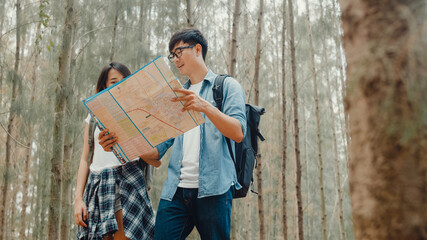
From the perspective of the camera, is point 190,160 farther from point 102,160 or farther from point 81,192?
point 81,192

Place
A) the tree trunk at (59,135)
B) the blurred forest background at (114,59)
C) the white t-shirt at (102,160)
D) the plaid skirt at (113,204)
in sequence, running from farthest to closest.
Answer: the blurred forest background at (114,59) < the tree trunk at (59,135) < the white t-shirt at (102,160) < the plaid skirt at (113,204)

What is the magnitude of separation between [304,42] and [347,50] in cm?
1034

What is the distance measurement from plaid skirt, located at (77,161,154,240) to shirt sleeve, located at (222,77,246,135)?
628 mm

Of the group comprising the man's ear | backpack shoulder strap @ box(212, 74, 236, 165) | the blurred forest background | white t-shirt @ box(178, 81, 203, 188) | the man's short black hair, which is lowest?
white t-shirt @ box(178, 81, 203, 188)

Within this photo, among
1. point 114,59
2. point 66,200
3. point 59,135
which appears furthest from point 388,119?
point 114,59

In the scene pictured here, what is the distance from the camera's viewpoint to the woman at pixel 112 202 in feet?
5.98

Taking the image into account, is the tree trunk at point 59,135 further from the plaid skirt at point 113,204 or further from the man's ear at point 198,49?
the man's ear at point 198,49

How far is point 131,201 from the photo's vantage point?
1884 mm

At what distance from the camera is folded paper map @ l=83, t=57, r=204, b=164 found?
1.49 meters

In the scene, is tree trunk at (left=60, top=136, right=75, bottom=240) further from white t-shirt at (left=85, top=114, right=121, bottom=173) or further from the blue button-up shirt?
the blue button-up shirt

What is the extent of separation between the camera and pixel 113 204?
6.04 ft

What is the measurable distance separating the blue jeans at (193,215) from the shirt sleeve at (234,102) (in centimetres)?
32

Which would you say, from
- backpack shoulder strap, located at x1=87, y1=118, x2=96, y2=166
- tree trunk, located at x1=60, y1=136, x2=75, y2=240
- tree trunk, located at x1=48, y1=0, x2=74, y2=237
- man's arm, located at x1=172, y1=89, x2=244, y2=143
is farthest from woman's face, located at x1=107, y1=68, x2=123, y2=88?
tree trunk, located at x1=60, y1=136, x2=75, y2=240

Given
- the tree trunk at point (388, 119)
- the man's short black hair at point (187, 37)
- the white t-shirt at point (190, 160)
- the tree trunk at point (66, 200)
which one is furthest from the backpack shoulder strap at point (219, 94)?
the tree trunk at point (66, 200)
